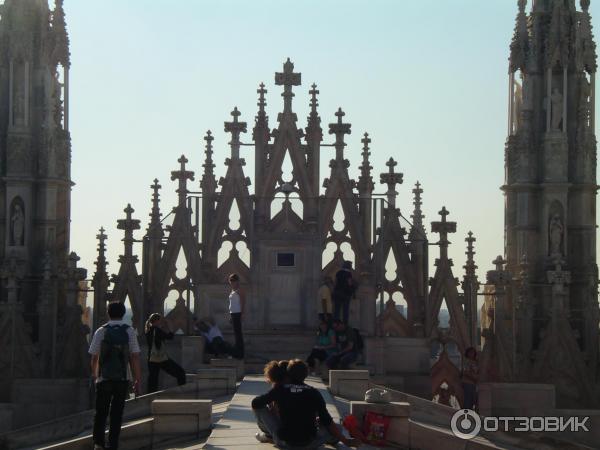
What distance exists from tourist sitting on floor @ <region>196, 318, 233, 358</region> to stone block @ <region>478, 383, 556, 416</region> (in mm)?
5399

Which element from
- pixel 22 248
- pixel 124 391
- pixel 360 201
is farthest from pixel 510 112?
pixel 124 391

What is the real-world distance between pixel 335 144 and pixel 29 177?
712 cm

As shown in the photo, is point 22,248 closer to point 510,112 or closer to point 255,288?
point 255,288

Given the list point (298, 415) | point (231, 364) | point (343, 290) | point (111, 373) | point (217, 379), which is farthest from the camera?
point (343, 290)

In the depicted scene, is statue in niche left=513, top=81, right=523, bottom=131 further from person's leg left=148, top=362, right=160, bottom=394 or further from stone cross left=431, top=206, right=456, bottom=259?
person's leg left=148, top=362, right=160, bottom=394

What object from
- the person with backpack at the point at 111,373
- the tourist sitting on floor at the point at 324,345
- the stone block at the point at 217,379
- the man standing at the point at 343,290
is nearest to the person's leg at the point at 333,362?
the tourist sitting on floor at the point at 324,345

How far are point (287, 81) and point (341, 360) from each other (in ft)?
Result: 28.5

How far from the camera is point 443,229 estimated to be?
32500mm

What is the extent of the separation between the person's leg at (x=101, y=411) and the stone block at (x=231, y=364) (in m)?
8.90

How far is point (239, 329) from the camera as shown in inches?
1094

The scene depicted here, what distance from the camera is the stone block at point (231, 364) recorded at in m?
27.2

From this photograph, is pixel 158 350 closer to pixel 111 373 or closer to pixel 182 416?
pixel 182 416

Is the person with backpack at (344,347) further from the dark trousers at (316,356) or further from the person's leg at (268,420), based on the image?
the person's leg at (268,420)

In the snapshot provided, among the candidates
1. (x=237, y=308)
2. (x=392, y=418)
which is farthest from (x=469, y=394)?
(x=392, y=418)
